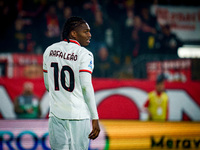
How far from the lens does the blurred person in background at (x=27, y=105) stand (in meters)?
6.66

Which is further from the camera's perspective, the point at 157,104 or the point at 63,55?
the point at 157,104

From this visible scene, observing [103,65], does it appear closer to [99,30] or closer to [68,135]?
[99,30]

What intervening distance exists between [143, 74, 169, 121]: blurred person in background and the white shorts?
4628 mm

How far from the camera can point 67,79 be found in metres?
2.43

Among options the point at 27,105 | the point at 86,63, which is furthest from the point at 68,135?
the point at 27,105

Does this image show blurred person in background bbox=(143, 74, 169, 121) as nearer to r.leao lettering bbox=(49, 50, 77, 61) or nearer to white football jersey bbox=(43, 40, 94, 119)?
white football jersey bbox=(43, 40, 94, 119)

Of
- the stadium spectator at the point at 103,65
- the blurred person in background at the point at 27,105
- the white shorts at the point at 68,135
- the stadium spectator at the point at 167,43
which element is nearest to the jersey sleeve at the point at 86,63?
the white shorts at the point at 68,135

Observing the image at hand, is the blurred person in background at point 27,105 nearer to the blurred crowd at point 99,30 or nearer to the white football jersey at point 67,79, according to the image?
the blurred crowd at point 99,30

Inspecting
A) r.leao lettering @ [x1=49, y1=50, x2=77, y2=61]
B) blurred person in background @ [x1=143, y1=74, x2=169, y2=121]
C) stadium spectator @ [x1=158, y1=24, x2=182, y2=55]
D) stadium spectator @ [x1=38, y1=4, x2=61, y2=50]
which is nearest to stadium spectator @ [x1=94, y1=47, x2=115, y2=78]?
stadium spectator @ [x1=38, y1=4, x2=61, y2=50]

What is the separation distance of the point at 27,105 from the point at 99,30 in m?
4.23

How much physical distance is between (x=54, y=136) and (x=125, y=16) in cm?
891

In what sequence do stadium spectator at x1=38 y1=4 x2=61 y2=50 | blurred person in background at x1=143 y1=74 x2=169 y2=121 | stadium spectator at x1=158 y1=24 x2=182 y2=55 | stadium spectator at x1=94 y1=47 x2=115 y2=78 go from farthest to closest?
stadium spectator at x1=158 y1=24 x2=182 y2=55 → stadium spectator at x1=38 y1=4 x2=61 y2=50 → stadium spectator at x1=94 y1=47 x2=115 y2=78 → blurred person in background at x1=143 y1=74 x2=169 y2=121

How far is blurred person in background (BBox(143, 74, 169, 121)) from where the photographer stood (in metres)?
6.98

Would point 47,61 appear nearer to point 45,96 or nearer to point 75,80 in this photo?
point 75,80
